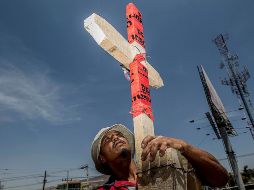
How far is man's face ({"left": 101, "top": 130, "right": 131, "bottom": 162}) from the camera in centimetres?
198

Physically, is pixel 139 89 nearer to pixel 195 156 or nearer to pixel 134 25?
pixel 134 25

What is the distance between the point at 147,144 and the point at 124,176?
34.3 inches

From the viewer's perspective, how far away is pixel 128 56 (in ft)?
14.0

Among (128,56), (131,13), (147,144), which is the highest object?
(131,13)

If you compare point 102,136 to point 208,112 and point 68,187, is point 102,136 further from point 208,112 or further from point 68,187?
point 68,187

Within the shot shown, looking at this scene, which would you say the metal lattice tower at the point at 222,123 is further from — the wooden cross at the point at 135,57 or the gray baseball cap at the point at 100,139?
the gray baseball cap at the point at 100,139

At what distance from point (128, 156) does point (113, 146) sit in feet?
0.44

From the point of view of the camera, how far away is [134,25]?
4664 mm

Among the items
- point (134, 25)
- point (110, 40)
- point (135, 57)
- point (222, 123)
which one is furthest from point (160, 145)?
point (222, 123)

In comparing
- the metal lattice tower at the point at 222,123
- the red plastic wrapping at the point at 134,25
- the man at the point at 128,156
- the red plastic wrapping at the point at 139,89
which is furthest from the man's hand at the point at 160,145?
the metal lattice tower at the point at 222,123

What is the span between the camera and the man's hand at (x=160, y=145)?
117 centimetres

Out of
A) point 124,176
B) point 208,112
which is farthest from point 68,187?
point 124,176

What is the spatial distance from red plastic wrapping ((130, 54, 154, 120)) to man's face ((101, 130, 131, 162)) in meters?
A: 1.64

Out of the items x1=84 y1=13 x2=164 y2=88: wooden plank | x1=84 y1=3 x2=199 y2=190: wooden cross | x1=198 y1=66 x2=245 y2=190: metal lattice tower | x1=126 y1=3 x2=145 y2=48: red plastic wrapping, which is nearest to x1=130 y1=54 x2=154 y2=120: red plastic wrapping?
x1=84 y1=3 x2=199 y2=190: wooden cross
